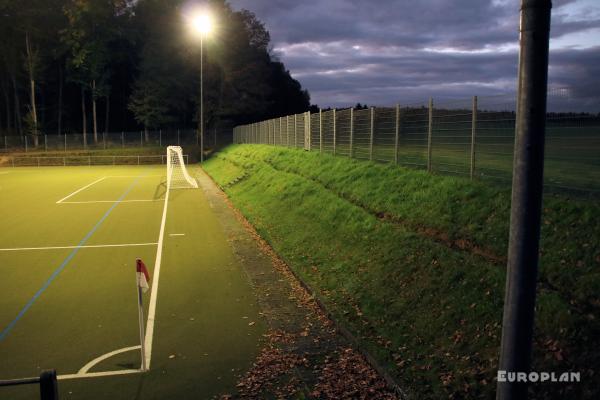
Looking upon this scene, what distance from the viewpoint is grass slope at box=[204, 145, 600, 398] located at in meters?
5.71

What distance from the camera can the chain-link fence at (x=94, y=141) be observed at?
55.0 metres

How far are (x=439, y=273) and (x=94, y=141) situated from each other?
5583 centimetres

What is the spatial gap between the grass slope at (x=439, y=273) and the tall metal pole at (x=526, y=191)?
1.85m

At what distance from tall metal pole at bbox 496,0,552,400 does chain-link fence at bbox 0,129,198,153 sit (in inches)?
2204

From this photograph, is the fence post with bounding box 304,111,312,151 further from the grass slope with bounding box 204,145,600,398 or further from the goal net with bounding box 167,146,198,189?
the grass slope with bounding box 204,145,600,398

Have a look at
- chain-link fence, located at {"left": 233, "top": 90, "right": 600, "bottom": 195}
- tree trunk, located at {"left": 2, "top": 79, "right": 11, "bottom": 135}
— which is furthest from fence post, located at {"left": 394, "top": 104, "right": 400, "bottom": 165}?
tree trunk, located at {"left": 2, "top": 79, "right": 11, "bottom": 135}

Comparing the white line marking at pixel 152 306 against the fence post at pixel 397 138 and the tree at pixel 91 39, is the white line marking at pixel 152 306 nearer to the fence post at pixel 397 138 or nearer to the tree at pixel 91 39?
the fence post at pixel 397 138

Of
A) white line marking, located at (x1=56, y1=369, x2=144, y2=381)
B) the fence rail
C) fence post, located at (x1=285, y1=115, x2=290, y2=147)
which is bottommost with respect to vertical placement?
white line marking, located at (x1=56, y1=369, x2=144, y2=381)

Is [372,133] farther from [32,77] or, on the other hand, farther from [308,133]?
[32,77]

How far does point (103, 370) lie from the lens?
7.11 metres

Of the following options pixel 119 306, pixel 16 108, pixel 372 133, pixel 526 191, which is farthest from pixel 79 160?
pixel 526 191

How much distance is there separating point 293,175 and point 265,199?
5.57 ft

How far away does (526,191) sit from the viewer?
140 inches

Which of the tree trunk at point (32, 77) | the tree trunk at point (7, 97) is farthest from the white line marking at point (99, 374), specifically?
the tree trunk at point (7, 97)
